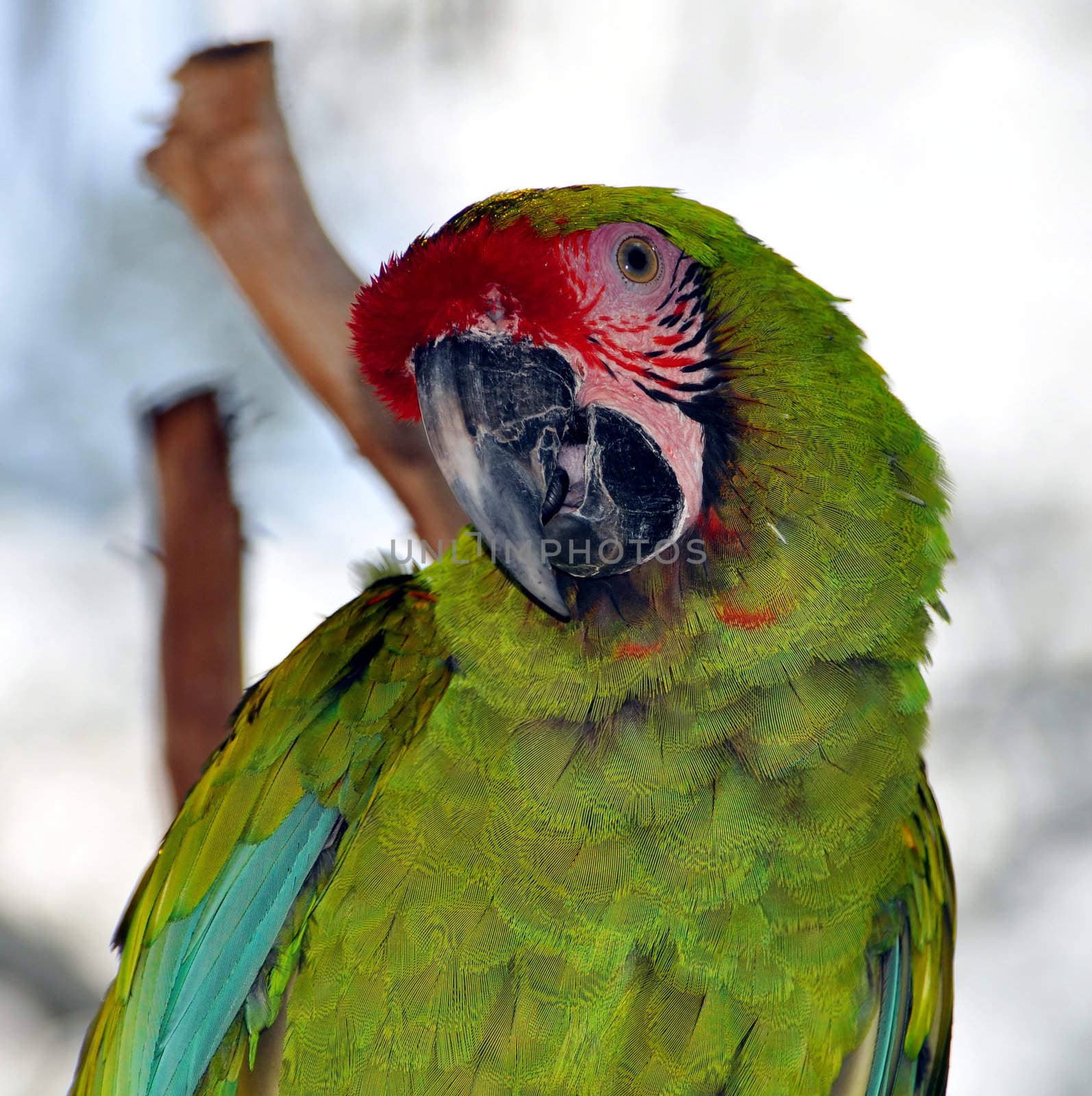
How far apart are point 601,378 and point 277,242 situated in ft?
3.03

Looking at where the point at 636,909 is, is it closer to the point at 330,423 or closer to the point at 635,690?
the point at 635,690

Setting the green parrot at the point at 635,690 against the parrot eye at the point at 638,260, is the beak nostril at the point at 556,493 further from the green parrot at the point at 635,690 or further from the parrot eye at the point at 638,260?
the parrot eye at the point at 638,260

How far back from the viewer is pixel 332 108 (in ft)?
10.3

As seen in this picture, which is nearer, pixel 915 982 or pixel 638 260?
pixel 638 260

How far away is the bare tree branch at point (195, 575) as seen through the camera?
1.98 meters

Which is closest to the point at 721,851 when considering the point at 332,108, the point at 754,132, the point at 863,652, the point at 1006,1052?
the point at 863,652

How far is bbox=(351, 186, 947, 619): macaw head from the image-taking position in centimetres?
120

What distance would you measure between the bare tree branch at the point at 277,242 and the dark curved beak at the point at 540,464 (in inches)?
25.3

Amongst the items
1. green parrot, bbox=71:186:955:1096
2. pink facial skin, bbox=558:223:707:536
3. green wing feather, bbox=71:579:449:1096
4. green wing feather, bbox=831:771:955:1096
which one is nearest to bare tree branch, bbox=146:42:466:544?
green wing feather, bbox=71:579:449:1096

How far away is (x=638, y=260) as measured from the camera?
1271mm

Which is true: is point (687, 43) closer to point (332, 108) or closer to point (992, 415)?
point (332, 108)

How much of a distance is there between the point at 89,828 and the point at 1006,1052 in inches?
127

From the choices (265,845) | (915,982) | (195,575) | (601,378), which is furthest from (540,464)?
(195,575)

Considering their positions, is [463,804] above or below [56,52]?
below
